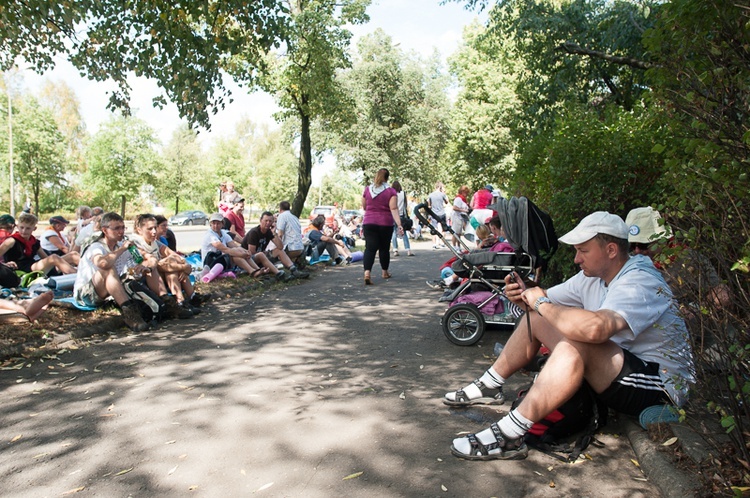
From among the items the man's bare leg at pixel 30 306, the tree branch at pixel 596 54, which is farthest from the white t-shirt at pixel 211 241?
the tree branch at pixel 596 54

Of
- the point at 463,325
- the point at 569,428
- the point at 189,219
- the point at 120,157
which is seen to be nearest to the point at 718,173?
the point at 569,428

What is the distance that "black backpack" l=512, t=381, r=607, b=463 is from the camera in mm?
3752

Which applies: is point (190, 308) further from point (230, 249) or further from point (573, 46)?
point (573, 46)

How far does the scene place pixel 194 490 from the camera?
3.33 meters

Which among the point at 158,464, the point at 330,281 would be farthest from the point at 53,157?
the point at 158,464

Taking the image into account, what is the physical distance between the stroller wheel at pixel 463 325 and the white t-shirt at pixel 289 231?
7401 mm

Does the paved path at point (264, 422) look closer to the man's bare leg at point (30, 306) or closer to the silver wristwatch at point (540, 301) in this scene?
the man's bare leg at point (30, 306)

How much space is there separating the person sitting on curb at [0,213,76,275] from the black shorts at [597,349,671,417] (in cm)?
946

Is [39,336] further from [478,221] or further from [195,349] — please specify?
[478,221]

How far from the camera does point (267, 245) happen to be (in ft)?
43.6

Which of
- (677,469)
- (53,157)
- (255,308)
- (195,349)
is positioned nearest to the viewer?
(677,469)

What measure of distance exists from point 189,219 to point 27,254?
1956 inches

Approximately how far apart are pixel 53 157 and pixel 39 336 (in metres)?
49.4

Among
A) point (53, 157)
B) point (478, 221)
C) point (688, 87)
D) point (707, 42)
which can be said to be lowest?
point (478, 221)
